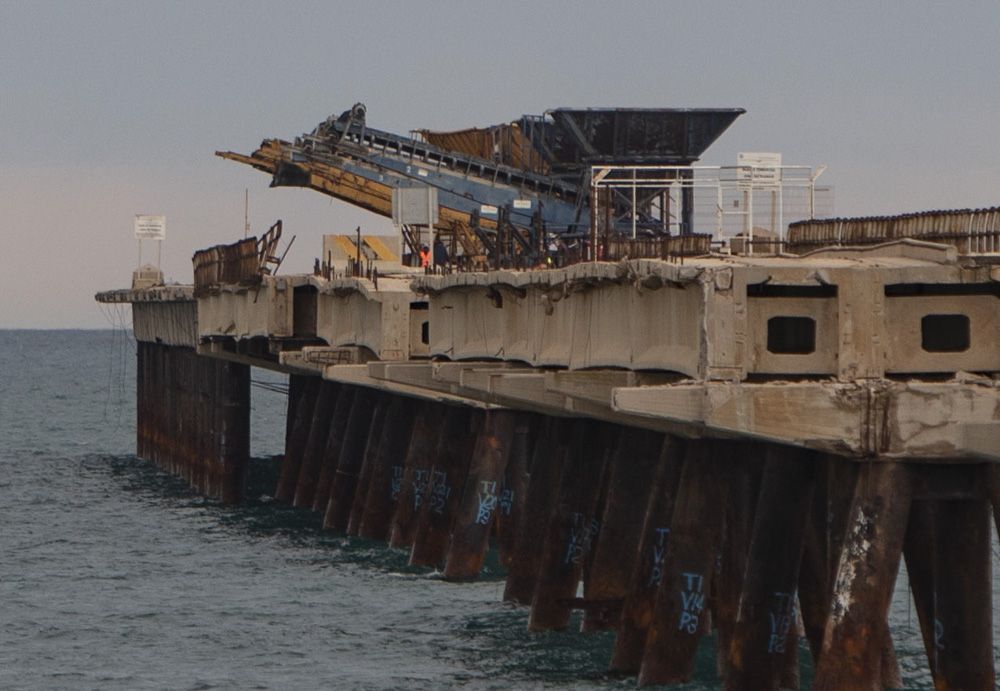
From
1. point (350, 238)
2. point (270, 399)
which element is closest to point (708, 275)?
point (350, 238)

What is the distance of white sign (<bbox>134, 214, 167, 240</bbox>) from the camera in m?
81.2

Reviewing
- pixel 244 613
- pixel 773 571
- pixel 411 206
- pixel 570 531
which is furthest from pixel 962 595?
pixel 411 206

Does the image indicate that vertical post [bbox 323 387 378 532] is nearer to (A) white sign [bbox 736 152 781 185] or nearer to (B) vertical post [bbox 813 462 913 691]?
(A) white sign [bbox 736 152 781 185]

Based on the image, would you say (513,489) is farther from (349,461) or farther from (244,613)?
(349,461)

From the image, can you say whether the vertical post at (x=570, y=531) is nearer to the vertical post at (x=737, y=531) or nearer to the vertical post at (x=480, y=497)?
the vertical post at (x=737, y=531)

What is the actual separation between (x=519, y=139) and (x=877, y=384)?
160ft

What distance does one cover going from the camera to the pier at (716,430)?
22.0 m

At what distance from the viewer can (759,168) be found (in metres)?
30.8

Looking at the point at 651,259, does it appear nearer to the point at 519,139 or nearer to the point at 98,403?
the point at 519,139

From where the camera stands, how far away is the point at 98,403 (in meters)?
141

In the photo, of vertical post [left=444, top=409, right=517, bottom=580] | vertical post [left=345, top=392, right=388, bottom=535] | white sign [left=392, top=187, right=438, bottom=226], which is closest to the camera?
vertical post [left=444, top=409, right=517, bottom=580]

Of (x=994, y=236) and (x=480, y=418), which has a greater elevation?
(x=994, y=236)

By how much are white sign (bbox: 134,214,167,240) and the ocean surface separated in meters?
17.4

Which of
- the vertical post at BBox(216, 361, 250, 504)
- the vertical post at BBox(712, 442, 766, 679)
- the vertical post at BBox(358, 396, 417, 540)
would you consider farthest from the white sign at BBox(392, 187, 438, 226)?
the vertical post at BBox(712, 442, 766, 679)
